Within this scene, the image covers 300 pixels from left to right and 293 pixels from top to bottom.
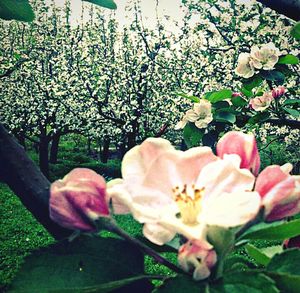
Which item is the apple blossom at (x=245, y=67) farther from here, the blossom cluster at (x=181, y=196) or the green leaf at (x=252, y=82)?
the blossom cluster at (x=181, y=196)

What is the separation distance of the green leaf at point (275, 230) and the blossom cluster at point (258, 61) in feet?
6.50

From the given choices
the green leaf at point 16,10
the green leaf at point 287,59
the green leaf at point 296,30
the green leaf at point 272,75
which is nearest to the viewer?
the green leaf at point 16,10

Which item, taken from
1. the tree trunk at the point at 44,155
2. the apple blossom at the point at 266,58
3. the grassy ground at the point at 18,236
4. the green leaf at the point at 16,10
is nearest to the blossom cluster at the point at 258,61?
the apple blossom at the point at 266,58

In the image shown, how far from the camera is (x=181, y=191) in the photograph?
1.95 ft

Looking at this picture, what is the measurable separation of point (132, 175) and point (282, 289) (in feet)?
0.80

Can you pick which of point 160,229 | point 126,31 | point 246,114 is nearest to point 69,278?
point 160,229

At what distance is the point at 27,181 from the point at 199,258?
286mm

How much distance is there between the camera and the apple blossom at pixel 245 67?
2518 millimetres

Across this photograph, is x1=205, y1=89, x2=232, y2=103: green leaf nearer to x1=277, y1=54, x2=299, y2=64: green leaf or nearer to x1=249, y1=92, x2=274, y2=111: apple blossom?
x1=249, y1=92, x2=274, y2=111: apple blossom

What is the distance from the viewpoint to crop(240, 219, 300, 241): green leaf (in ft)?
1.90

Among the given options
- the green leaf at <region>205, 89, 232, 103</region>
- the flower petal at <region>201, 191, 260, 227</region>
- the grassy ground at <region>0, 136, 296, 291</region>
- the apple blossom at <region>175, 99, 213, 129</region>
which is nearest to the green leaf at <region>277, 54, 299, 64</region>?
the green leaf at <region>205, 89, 232, 103</region>

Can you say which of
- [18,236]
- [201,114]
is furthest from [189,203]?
[18,236]

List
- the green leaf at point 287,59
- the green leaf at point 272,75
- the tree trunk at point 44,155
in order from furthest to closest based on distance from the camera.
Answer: the tree trunk at point 44,155 → the green leaf at point 272,75 → the green leaf at point 287,59

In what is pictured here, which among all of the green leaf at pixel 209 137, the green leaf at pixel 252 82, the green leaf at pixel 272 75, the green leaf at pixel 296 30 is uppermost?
the green leaf at pixel 296 30
